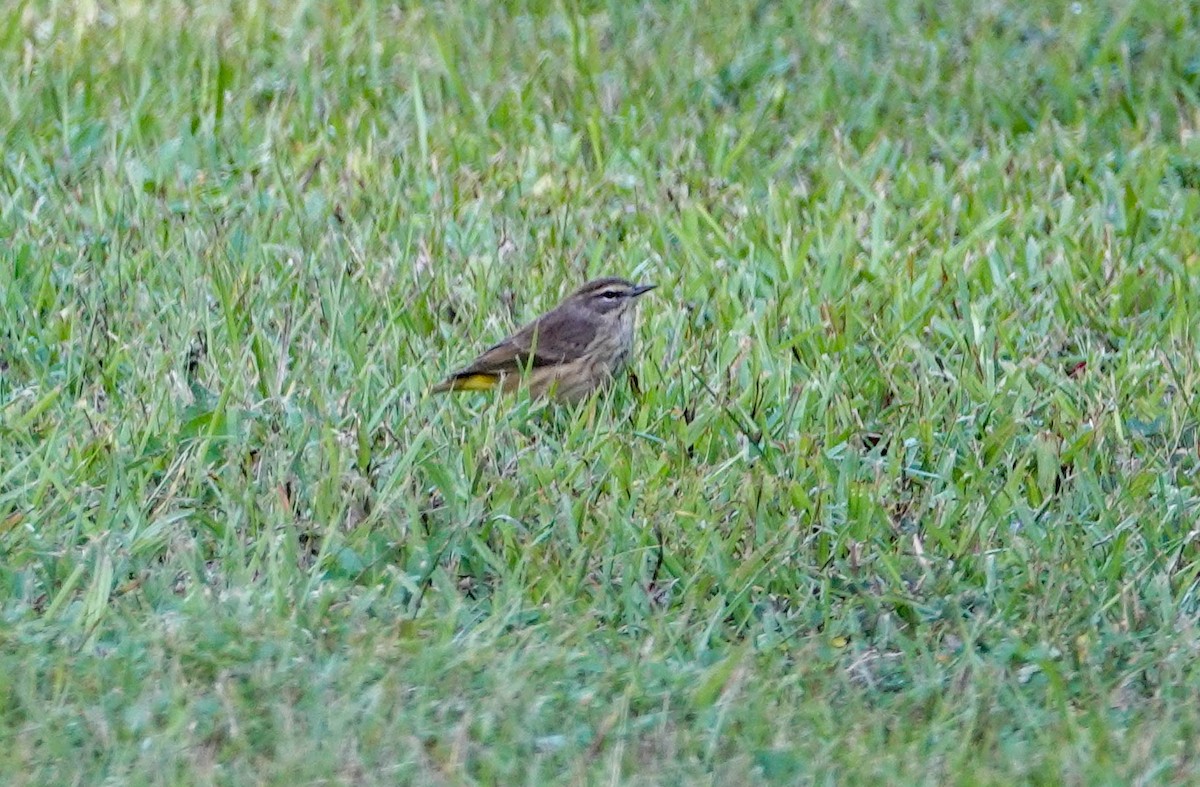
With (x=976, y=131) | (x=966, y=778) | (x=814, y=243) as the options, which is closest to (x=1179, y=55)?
(x=976, y=131)

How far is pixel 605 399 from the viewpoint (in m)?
6.21

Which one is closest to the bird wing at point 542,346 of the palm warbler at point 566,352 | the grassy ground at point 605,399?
the palm warbler at point 566,352

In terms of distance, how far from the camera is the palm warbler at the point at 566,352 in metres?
6.16

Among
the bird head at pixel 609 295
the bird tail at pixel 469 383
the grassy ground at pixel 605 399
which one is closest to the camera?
the grassy ground at pixel 605 399

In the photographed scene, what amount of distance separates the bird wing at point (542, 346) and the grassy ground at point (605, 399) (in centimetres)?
17

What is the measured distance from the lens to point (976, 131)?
8.70m

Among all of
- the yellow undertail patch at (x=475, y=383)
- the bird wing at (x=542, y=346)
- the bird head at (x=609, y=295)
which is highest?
the bird head at (x=609, y=295)

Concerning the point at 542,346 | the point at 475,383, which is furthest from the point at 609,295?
the point at 475,383

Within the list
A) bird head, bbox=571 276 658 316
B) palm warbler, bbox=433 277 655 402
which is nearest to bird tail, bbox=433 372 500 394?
palm warbler, bbox=433 277 655 402

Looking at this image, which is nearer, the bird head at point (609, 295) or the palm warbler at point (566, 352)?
the palm warbler at point (566, 352)

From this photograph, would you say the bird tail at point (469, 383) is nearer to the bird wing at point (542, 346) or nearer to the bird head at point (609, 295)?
the bird wing at point (542, 346)

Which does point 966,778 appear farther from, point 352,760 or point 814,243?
point 814,243

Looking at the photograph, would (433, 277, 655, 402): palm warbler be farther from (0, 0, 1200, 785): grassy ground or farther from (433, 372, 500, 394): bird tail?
(0, 0, 1200, 785): grassy ground

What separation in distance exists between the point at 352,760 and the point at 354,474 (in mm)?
1393
